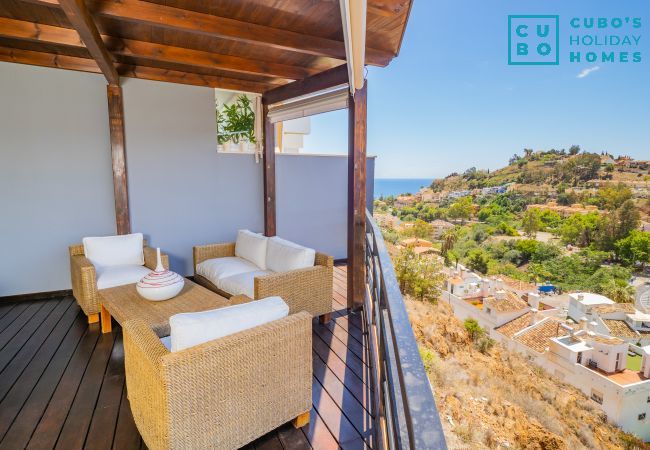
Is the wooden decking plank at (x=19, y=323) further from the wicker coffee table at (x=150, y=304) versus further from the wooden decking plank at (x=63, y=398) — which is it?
the wicker coffee table at (x=150, y=304)

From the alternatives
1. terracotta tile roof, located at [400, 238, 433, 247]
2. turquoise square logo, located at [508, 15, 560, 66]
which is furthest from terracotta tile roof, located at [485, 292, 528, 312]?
turquoise square logo, located at [508, 15, 560, 66]

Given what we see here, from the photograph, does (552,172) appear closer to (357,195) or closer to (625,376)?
(625,376)


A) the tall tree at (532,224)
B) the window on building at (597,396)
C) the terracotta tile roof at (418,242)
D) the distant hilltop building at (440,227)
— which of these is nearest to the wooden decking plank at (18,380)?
the window on building at (597,396)

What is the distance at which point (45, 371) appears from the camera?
2320 millimetres

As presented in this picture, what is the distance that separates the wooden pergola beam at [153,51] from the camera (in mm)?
2785

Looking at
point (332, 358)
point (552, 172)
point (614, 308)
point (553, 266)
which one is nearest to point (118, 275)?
point (332, 358)

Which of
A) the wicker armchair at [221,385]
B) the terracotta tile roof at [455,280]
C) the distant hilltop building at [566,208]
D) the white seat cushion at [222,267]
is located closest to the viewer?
the wicker armchair at [221,385]

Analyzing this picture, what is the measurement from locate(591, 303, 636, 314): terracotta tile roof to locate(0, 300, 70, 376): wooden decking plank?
14.9 meters

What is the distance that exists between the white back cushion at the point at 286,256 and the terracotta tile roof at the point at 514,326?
12.4 meters

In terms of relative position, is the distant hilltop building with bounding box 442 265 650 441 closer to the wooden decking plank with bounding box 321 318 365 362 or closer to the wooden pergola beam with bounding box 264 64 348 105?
the wooden decking plank with bounding box 321 318 365 362

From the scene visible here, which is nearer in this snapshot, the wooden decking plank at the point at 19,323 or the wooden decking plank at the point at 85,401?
the wooden decking plank at the point at 85,401

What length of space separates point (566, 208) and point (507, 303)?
587 centimetres

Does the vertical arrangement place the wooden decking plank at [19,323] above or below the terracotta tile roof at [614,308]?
above

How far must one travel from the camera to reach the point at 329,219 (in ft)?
17.5
